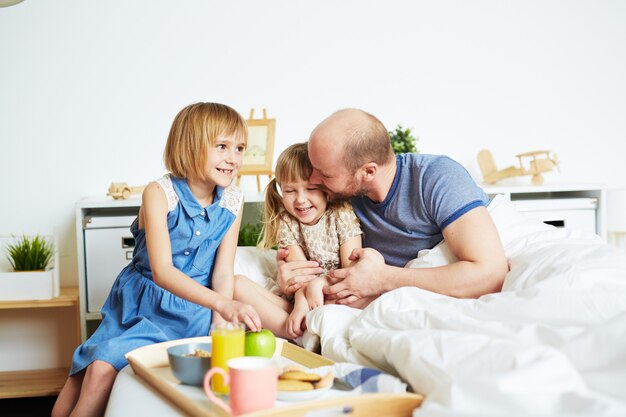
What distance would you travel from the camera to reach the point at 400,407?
3.58ft

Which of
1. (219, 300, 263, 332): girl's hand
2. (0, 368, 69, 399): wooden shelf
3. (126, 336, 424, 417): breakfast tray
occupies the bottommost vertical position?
(0, 368, 69, 399): wooden shelf

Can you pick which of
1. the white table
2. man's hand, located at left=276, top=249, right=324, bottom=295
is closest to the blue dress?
man's hand, located at left=276, top=249, right=324, bottom=295

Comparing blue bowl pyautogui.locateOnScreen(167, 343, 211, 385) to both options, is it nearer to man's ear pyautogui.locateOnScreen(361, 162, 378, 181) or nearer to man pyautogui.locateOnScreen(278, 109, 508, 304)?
man pyautogui.locateOnScreen(278, 109, 508, 304)

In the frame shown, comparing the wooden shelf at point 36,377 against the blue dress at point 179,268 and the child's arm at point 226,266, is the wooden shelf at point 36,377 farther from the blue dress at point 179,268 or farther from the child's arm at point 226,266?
the child's arm at point 226,266

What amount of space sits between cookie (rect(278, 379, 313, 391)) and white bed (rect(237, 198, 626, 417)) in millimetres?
171

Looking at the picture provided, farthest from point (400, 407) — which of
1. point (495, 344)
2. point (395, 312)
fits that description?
point (395, 312)

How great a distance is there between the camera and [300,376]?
1.16 metres

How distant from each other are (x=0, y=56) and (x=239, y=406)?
227cm

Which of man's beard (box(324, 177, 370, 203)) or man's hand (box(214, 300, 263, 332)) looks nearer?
man's hand (box(214, 300, 263, 332))

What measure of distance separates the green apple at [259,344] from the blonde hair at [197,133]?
62 cm

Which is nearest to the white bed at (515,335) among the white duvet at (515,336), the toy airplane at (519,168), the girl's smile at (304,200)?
the white duvet at (515,336)

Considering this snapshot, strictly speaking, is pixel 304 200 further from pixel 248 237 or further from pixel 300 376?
pixel 300 376

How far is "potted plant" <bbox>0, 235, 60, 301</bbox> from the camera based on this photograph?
2539 mm

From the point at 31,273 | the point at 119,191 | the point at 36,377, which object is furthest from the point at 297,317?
the point at 36,377
